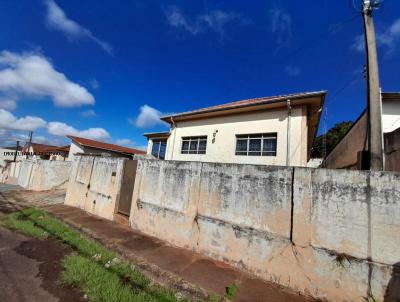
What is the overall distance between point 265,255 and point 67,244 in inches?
199

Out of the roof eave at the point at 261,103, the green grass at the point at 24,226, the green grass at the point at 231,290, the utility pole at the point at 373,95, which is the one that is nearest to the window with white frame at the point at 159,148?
the roof eave at the point at 261,103

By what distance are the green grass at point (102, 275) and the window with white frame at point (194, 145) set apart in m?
7.06

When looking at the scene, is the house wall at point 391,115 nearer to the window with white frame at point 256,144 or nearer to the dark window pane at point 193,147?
the window with white frame at point 256,144

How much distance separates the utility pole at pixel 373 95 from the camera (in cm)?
429

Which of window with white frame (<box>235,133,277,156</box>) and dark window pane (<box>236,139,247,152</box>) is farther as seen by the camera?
dark window pane (<box>236,139,247,152</box>)

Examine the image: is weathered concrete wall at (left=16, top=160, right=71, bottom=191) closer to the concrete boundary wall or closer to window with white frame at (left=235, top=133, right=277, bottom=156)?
window with white frame at (left=235, top=133, right=277, bottom=156)

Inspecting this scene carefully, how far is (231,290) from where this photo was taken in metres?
3.81

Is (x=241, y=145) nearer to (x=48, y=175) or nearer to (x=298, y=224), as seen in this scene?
(x=298, y=224)

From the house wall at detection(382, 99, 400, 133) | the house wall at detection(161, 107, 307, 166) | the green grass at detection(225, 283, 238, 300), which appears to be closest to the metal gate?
the house wall at detection(161, 107, 307, 166)

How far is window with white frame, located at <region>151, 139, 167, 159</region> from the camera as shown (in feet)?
48.0

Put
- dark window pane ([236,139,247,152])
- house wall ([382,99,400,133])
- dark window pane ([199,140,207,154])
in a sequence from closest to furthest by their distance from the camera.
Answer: house wall ([382,99,400,133])
dark window pane ([236,139,247,152])
dark window pane ([199,140,207,154])

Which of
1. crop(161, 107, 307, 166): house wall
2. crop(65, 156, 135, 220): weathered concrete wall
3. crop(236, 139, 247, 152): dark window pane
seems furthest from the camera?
crop(236, 139, 247, 152): dark window pane

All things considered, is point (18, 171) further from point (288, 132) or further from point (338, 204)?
point (338, 204)

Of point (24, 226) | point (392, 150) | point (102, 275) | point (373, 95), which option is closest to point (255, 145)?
point (392, 150)
